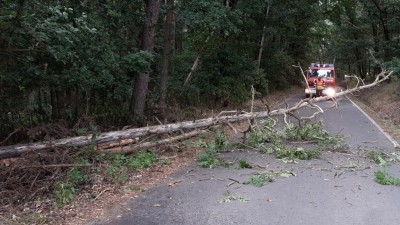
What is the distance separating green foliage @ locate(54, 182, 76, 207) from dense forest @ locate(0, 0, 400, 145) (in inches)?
93.1

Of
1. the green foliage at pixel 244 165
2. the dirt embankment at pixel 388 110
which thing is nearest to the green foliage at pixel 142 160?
the green foliage at pixel 244 165

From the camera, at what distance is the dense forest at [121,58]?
27.1 ft

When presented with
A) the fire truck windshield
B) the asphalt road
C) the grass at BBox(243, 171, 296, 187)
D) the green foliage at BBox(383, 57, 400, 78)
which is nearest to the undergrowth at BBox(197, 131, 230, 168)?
the asphalt road

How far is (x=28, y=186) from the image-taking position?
7.20m

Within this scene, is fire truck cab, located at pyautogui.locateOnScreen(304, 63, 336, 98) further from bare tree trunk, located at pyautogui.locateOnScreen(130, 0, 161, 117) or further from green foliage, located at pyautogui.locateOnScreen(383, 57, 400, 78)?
bare tree trunk, located at pyautogui.locateOnScreen(130, 0, 161, 117)

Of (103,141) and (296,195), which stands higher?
(103,141)

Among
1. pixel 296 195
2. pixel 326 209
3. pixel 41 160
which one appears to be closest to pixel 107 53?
pixel 41 160

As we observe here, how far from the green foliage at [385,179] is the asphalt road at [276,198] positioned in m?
0.13

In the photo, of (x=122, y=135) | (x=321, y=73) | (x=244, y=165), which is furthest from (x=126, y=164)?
(x=321, y=73)

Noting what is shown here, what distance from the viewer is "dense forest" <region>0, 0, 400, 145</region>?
27.1 feet

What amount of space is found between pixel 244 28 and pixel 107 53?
13.4m

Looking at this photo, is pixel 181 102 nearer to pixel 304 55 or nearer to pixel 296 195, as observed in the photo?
pixel 296 195

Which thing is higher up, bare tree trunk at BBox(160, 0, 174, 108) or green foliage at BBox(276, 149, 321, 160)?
bare tree trunk at BBox(160, 0, 174, 108)

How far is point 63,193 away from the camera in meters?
6.89
